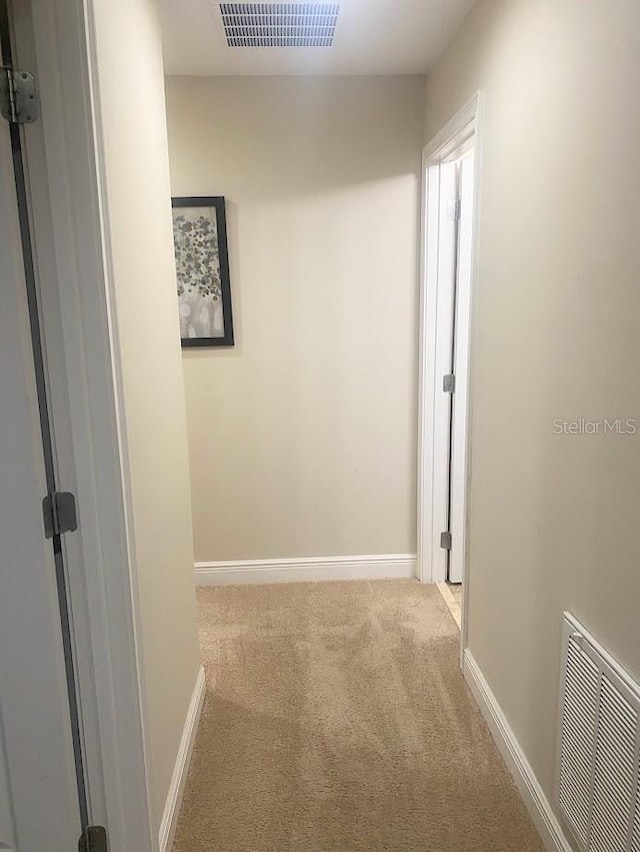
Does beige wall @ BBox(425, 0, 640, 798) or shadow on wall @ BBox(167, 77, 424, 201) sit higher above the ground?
shadow on wall @ BBox(167, 77, 424, 201)

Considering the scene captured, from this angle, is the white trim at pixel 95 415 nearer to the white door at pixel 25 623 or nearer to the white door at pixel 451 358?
the white door at pixel 25 623

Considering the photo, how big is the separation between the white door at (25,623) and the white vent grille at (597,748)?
1.16 metres

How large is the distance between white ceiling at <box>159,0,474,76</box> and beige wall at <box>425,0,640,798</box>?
0.71 feet

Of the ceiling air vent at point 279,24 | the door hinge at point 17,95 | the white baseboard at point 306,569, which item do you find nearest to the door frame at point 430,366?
the white baseboard at point 306,569

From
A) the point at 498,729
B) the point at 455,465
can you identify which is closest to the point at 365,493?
the point at 455,465

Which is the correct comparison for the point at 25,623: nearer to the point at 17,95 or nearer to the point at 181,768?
the point at 181,768

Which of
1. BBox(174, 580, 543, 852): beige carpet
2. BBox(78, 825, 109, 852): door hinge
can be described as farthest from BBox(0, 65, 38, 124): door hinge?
BBox(174, 580, 543, 852): beige carpet

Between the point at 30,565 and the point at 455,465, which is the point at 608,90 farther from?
the point at 455,465

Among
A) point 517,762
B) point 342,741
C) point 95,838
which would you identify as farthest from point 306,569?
point 95,838

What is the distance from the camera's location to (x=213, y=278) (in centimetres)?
292

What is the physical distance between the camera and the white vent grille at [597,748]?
47.7 inches

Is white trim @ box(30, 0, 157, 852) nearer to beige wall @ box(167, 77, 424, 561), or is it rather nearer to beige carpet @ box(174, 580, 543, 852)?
beige carpet @ box(174, 580, 543, 852)

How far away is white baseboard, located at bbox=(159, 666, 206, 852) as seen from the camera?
5.43 feet

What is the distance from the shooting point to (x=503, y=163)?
188 cm
